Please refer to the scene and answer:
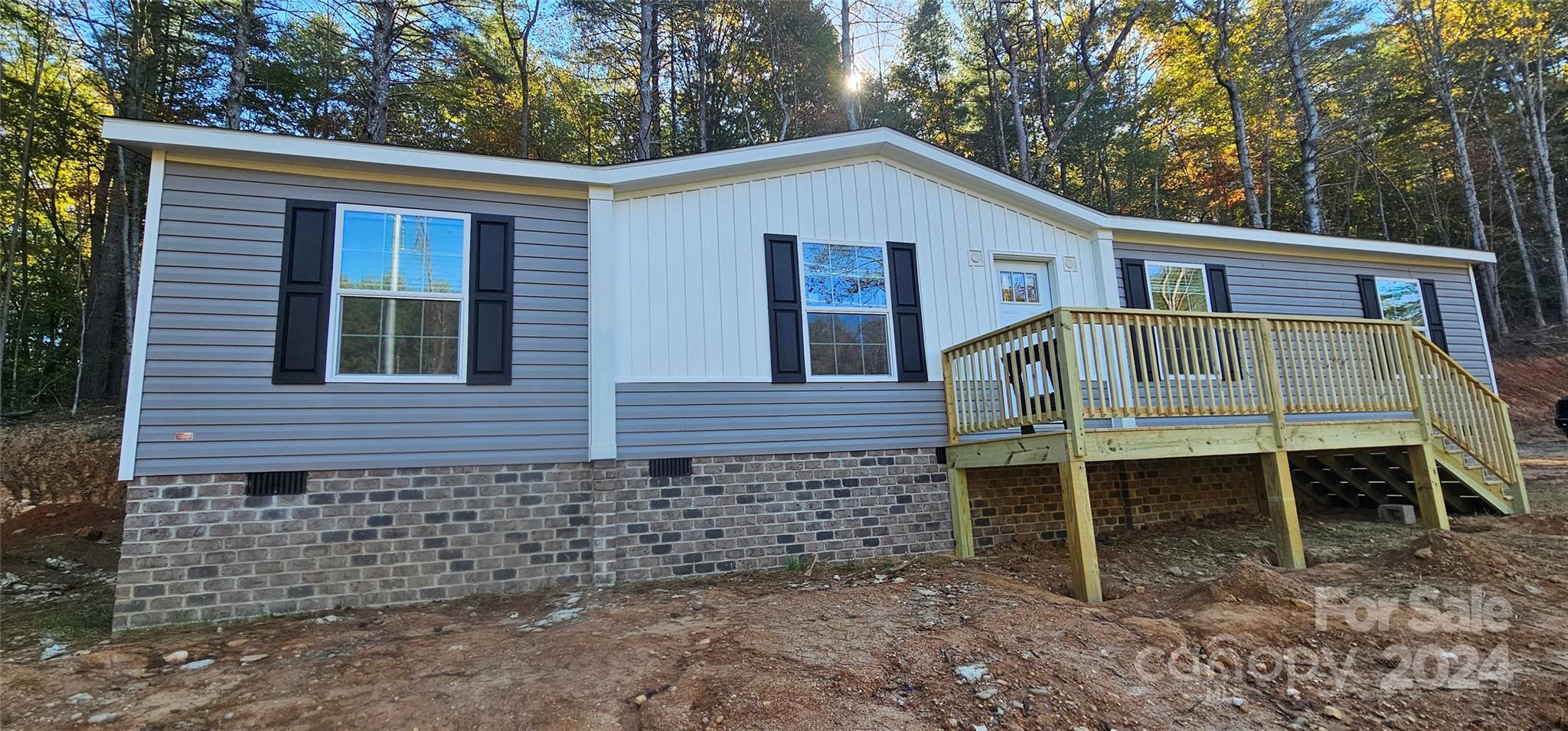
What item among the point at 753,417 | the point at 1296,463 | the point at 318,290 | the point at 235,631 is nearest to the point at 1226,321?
the point at 1296,463

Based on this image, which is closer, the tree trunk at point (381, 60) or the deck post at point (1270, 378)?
the deck post at point (1270, 378)

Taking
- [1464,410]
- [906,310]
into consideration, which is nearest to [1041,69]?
[1464,410]

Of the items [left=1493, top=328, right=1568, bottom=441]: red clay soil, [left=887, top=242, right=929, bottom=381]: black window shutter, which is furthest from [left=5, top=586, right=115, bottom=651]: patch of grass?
[left=1493, top=328, right=1568, bottom=441]: red clay soil

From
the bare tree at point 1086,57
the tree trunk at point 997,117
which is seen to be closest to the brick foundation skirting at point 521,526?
the bare tree at point 1086,57

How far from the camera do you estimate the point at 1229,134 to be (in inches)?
790

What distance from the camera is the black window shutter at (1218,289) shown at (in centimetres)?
780

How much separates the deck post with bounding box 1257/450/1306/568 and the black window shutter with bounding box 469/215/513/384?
19.9 ft

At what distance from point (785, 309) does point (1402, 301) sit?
28.7 ft

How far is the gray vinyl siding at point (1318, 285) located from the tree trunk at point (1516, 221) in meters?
13.2

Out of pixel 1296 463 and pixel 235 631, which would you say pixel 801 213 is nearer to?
pixel 235 631

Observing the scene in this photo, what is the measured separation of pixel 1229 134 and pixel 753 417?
21.3 metres

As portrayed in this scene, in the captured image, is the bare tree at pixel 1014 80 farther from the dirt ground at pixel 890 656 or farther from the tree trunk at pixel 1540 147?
the tree trunk at pixel 1540 147

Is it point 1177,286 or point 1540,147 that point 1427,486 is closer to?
point 1177,286

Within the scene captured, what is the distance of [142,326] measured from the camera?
4.53 m
